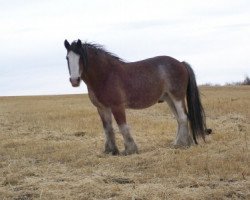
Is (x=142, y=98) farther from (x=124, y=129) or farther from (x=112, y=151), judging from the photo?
(x=112, y=151)

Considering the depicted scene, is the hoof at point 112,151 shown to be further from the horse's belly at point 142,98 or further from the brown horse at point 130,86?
the horse's belly at point 142,98

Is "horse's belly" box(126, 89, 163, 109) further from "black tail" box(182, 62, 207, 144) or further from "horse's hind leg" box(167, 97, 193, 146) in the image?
"black tail" box(182, 62, 207, 144)

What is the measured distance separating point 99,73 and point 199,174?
349cm

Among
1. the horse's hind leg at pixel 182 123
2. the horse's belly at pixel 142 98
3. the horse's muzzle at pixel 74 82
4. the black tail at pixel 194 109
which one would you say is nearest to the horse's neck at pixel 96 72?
the horse's muzzle at pixel 74 82

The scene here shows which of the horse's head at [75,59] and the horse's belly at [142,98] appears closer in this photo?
the horse's head at [75,59]

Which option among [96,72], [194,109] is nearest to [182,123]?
[194,109]

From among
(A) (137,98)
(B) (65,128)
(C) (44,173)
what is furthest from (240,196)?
(B) (65,128)

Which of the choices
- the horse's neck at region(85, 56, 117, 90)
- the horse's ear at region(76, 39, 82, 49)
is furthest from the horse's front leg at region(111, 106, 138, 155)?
the horse's ear at region(76, 39, 82, 49)

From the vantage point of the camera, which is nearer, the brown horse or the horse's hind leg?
the brown horse

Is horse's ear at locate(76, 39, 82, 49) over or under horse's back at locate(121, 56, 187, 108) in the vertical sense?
over

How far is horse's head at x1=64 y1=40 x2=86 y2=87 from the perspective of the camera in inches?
383

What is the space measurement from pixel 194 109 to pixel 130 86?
1621mm

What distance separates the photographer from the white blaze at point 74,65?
9734 mm

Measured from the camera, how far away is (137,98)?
1072 centimetres
